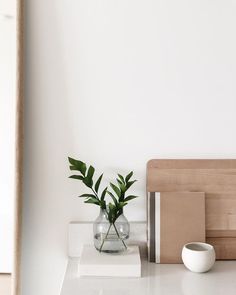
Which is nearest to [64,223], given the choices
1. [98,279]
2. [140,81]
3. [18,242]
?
[18,242]

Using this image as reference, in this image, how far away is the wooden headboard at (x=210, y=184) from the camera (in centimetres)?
131

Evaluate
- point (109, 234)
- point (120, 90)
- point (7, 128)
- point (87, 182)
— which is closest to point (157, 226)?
point (109, 234)

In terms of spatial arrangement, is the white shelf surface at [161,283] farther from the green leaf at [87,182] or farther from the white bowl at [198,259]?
the green leaf at [87,182]

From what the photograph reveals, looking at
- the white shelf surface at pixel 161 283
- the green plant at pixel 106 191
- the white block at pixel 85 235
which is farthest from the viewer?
the white block at pixel 85 235

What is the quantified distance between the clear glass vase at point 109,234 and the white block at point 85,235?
7 cm

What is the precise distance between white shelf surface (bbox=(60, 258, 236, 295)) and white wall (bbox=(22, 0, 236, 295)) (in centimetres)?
23

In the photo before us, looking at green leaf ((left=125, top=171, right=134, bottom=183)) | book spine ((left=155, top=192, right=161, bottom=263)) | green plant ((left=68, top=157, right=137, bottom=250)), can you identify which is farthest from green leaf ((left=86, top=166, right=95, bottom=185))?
book spine ((left=155, top=192, right=161, bottom=263))

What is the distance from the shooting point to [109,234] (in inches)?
49.3

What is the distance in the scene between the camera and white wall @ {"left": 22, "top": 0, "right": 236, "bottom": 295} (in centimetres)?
131

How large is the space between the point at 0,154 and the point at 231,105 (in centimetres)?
74

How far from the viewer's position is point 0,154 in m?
1.33

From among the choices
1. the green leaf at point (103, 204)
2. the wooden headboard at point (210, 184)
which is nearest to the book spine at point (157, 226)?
the wooden headboard at point (210, 184)

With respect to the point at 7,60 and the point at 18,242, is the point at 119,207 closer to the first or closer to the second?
the point at 18,242

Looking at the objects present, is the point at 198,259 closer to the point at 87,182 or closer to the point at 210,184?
the point at 210,184
